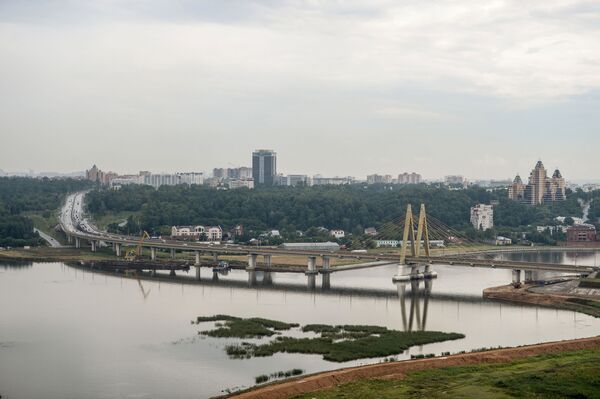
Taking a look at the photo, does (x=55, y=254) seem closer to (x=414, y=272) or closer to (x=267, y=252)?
(x=267, y=252)

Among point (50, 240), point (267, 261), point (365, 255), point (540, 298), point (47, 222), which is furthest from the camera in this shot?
point (47, 222)

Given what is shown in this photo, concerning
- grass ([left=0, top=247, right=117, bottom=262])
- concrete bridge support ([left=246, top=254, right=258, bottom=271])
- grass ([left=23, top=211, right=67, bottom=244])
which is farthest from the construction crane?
grass ([left=23, top=211, right=67, bottom=244])

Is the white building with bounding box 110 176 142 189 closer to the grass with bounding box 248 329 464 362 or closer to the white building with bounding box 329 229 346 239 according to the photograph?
the white building with bounding box 329 229 346 239

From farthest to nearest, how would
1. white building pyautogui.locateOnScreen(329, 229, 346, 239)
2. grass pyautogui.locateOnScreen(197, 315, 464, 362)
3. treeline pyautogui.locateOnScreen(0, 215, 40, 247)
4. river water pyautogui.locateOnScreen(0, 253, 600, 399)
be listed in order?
white building pyautogui.locateOnScreen(329, 229, 346, 239)
treeline pyautogui.locateOnScreen(0, 215, 40, 247)
grass pyautogui.locateOnScreen(197, 315, 464, 362)
river water pyautogui.locateOnScreen(0, 253, 600, 399)

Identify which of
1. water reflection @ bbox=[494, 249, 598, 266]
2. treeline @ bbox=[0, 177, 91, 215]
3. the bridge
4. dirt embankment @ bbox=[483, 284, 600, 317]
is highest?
treeline @ bbox=[0, 177, 91, 215]

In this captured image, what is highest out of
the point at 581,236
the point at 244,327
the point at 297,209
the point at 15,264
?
the point at 297,209

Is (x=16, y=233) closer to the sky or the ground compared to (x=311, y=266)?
closer to the sky

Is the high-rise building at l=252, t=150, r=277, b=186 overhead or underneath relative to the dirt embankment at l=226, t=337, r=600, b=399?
overhead

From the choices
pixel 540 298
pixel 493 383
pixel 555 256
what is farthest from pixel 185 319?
pixel 555 256
